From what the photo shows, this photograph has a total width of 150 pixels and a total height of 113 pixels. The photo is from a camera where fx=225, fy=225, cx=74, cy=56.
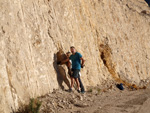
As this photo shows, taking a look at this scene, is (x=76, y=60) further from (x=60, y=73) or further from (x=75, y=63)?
(x=60, y=73)

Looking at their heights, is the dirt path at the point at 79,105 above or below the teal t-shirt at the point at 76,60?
below

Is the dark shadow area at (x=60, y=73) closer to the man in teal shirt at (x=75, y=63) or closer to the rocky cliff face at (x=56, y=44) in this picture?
the rocky cliff face at (x=56, y=44)

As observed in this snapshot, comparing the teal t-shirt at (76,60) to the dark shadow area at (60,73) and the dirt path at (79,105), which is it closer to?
the dark shadow area at (60,73)

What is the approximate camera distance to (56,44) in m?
8.49

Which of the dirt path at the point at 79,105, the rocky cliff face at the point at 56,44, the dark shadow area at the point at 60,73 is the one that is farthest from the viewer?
the dark shadow area at the point at 60,73

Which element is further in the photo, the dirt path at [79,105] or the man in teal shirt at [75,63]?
the man in teal shirt at [75,63]

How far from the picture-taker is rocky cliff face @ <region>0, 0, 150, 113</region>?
19.0 ft

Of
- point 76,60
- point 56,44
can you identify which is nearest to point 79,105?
point 76,60

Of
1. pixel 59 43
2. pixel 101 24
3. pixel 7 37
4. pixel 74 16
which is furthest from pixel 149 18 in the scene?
pixel 7 37

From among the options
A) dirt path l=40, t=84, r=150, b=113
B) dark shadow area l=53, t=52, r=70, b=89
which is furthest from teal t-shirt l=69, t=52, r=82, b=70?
dirt path l=40, t=84, r=150, b=113

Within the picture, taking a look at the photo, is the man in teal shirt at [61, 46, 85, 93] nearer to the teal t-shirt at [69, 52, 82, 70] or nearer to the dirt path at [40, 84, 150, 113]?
the teal t-shirt at [69, 52, 82, 70]

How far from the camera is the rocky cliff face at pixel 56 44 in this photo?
5787 millimetres

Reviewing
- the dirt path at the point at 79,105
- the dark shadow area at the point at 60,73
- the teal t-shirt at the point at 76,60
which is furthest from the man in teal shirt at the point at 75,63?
the dirt path at the point at 79,105

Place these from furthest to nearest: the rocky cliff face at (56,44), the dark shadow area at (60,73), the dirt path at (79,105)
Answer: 1. the dark shadow area at (60,73)
2. the dirt path at (79,105)
3. the rocky cliff face at (56,44)
